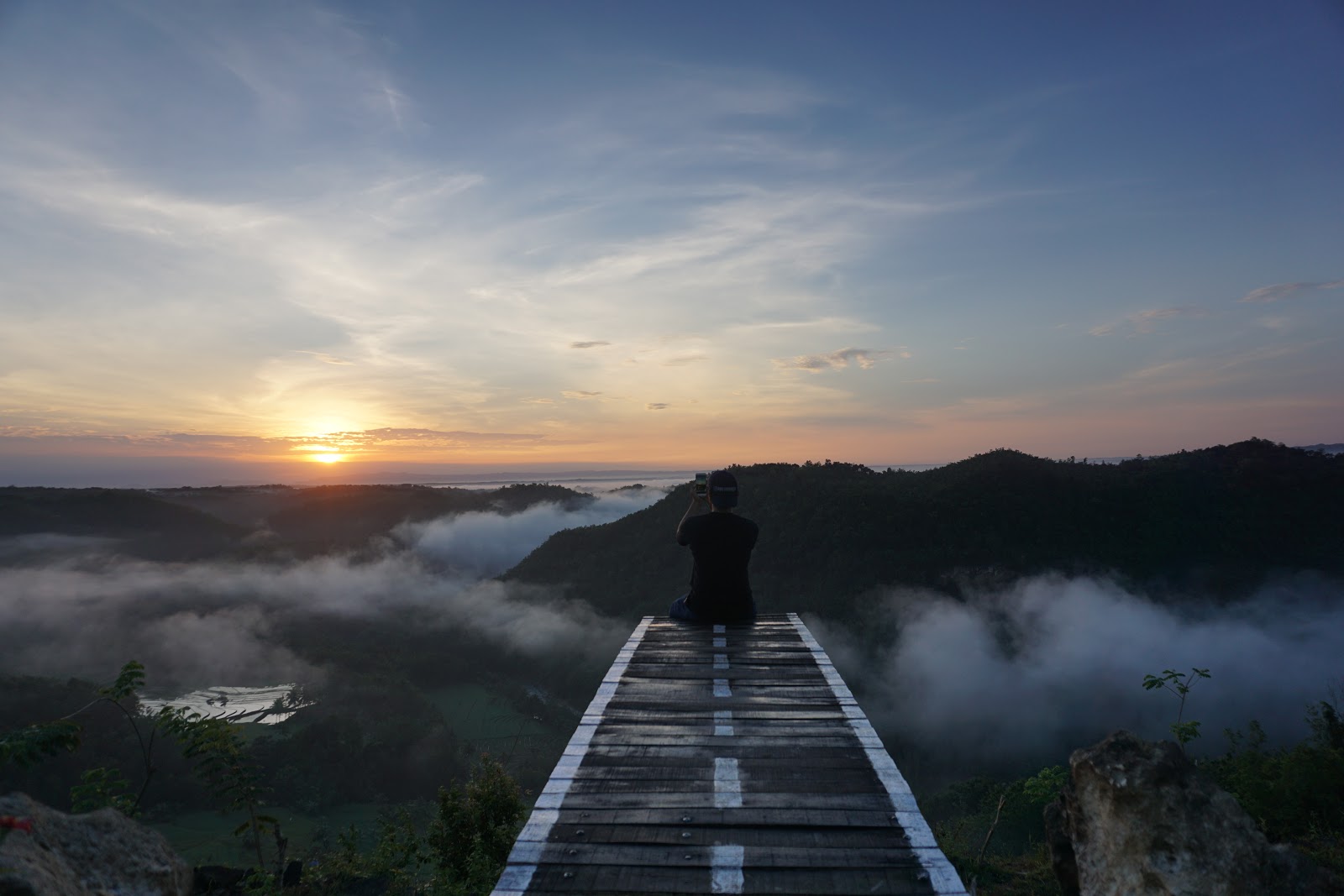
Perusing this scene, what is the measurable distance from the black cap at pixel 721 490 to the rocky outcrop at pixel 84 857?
865 centimetres

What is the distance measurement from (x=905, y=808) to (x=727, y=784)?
1.68m

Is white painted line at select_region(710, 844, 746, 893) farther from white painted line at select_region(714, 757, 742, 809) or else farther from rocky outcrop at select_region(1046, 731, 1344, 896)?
rocky outcrop at select_region(1046, 731, 1344, 896)

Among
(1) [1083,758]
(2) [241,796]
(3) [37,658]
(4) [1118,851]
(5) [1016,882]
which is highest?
(1) [1083,758]

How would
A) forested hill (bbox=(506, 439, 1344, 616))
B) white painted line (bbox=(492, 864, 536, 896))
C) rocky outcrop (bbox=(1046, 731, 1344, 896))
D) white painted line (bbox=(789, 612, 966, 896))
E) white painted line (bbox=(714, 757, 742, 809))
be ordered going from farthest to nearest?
forested hill (bbox=(506, 439, 1344, 616)) → rocky outcrop (bbox=(1046, 731, 1344, 896)) → white painted line (bbox=(714, 757, 742, 809)) → white painted line (bbox=(789, 612, 966, 896)) → white painted line (bbox=(492, 864, 536, 896))

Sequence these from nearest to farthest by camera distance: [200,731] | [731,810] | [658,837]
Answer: [658,837]
[731,810]
[200,731]

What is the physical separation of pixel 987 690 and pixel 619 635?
35.6m

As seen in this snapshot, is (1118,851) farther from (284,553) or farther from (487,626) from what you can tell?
(284,553)

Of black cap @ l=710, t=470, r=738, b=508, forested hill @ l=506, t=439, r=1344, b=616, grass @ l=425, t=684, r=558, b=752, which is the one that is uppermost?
black cap @ l=710, t=470, r=738, b=508

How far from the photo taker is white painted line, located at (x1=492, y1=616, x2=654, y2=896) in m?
5.19

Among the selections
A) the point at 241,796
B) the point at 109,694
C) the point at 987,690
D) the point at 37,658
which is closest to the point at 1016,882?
the point at 241,796

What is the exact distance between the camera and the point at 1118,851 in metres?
7.27

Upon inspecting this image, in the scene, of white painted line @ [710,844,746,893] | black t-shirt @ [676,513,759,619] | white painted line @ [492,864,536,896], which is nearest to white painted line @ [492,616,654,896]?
white painted line @ [492,864,536,896]

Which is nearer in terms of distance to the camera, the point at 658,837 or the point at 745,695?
the point at 658,837

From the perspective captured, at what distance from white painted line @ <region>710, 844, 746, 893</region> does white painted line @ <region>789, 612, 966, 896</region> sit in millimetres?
1451
